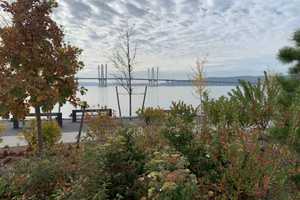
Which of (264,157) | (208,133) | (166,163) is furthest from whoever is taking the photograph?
(208,133)

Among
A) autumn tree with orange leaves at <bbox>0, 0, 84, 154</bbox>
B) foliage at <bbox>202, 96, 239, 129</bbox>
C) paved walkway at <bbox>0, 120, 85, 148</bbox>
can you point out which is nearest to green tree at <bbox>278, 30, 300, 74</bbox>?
foliage at <bbox>202, 96, 239, 129</bbox>

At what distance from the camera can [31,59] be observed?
5488 mm

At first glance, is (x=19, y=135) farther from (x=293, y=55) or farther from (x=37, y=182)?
(x=293, y=55)

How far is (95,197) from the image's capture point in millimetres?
2902

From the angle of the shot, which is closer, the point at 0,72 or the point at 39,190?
the point at 39,190

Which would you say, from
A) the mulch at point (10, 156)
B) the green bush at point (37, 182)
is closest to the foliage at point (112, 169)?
the green bush at point (37, 182)

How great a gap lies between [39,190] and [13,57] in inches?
111

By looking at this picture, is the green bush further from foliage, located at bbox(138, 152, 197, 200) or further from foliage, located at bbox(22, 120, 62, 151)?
foliage, located at bbox(22, 120, 62, 151)

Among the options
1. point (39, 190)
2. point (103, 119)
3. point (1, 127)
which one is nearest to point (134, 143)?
point (39, 190)

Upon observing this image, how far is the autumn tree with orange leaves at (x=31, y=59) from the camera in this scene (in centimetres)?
532

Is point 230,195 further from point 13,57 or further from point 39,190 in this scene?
point 13,57

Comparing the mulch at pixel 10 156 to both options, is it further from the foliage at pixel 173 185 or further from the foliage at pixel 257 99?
the foliage at pixel 257 99

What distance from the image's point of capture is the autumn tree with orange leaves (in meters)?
5.32

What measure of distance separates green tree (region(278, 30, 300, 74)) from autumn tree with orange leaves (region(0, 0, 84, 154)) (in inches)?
169
